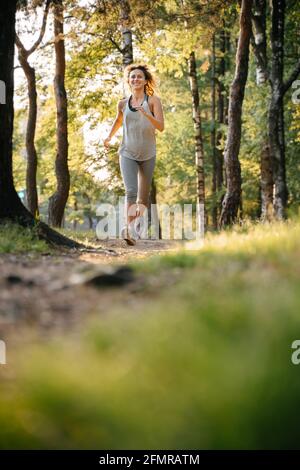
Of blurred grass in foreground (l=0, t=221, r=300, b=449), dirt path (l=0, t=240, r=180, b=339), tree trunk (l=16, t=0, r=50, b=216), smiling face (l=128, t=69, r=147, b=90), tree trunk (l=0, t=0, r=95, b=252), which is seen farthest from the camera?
tree trunk (l=16, t=0, r=50, b=216)

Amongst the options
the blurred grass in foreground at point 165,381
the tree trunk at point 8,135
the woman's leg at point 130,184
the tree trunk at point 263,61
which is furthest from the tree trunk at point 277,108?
the blurred grass in foreground at point 165,381

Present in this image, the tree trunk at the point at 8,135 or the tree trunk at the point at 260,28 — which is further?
the tree trunk at the point at 260,28

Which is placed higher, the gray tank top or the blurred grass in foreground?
the gray tank top

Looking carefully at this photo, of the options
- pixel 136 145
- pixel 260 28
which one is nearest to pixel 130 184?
pixel 136 145

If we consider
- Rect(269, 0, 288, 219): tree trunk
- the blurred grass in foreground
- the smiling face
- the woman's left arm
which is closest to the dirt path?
the blurred grass in foreground

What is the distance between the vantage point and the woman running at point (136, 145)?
10656 mm

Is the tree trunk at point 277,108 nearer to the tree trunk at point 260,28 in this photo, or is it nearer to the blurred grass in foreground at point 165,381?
the tree trunk at point 260,28

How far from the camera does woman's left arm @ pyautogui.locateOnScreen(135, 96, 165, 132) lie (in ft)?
33.3

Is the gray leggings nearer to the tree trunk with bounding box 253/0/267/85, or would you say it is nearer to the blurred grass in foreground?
the blurred grass in foreground

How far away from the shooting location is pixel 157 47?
1995 cm

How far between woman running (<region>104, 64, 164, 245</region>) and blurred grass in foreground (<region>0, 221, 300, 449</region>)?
23.7 feet

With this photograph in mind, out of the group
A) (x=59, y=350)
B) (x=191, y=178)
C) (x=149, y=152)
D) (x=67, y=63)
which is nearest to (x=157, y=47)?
(x=67, y=63)
